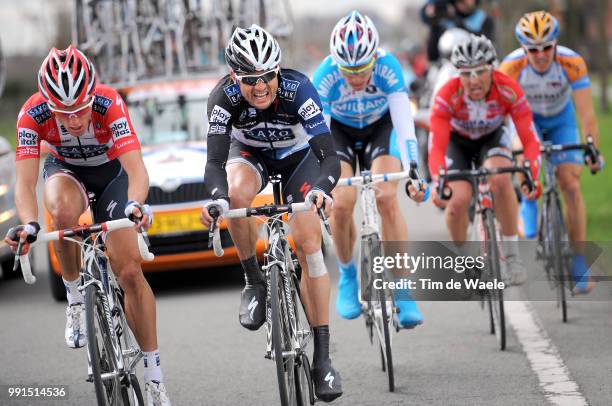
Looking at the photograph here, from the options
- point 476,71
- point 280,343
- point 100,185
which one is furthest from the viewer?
point 476,71

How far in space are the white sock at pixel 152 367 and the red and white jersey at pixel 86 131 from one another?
1.12 meters

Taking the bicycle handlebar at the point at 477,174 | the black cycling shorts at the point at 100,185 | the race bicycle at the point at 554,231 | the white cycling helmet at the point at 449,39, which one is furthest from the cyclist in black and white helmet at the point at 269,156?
the white cycling helmet at the point at 449,39

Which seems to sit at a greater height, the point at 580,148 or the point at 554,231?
the point at 580,148

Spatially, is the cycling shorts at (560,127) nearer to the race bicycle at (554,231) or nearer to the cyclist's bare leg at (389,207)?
the race bicycle at (554,231)

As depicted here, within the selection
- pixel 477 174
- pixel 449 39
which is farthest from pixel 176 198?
pixel 449 39

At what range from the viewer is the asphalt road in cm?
733

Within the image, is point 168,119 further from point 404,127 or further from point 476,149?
point 404,127

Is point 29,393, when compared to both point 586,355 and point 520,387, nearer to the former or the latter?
point 520,387

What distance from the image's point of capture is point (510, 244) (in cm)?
923

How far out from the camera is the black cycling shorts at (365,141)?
877cm

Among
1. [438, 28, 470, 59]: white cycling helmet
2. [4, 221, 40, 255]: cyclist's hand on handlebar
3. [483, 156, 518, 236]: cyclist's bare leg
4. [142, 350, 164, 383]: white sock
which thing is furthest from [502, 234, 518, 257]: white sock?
[438, 28, 470, 59]: white cycling helmet

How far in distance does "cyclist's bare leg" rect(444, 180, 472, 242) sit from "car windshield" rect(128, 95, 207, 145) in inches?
141

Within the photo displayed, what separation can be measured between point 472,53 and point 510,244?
4.76 ft

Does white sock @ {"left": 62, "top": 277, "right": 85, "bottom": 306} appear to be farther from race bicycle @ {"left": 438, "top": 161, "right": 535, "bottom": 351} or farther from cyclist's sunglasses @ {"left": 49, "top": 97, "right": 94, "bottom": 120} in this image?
race bicycle @ {"left": 438, "top": 161, "right": 535, "bottom": 351}
